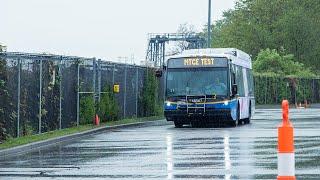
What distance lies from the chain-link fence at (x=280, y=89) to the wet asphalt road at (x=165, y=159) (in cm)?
4151

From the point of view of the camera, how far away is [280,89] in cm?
6906

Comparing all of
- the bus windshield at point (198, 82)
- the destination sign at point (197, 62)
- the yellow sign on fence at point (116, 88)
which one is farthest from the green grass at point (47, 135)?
the destination sign at point (197, 62)

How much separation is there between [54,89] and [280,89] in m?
43.3

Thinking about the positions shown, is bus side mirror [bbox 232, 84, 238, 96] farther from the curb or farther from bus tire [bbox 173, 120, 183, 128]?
the curb

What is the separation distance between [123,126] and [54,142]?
8.45 metres

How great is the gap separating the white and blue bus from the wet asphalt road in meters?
5.35

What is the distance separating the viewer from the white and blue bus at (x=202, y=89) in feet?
100

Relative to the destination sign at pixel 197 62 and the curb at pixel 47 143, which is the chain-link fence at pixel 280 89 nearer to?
the destination sign at pixel 197 62

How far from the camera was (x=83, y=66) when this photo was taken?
31.2 metres

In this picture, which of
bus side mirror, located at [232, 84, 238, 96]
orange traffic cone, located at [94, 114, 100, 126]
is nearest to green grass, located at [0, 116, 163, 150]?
orange traffic cone, located at [94, 114, 100, 126]

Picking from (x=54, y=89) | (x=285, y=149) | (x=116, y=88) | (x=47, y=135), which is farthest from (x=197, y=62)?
(x=285, y=149)

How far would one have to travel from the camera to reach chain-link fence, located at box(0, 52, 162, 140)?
2358 cm

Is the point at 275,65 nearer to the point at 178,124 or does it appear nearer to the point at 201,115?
the point at 178,124

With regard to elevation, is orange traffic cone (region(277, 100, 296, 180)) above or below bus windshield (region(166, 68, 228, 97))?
below
